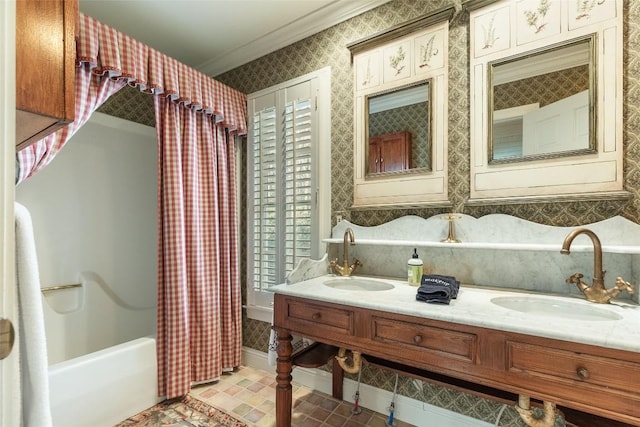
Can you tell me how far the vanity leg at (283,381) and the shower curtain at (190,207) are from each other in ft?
2.58

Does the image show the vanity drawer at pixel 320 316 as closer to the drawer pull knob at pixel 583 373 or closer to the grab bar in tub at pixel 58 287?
the drawer pull knob at pixel 583 373

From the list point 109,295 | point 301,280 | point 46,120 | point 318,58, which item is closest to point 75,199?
point 109,295

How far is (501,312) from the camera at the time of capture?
44.9 inches

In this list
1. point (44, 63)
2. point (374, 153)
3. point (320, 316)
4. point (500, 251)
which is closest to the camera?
point (44, 63)

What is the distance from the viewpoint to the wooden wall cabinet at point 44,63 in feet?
1.63

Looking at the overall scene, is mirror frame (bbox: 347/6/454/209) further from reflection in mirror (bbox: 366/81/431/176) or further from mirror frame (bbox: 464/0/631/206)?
mirror frame (bbox: 464/0/631/206)

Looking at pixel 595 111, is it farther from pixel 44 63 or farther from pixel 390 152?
pixel 44 63

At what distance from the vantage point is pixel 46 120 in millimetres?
560

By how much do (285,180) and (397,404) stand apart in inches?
62.8

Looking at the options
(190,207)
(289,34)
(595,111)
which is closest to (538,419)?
(595,111)

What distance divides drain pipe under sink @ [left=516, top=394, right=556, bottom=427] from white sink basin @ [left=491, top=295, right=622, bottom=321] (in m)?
0.33

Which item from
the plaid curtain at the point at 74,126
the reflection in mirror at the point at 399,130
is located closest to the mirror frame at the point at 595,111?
the reflection in mirror at the point at 399,130

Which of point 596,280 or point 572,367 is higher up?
point 596,280

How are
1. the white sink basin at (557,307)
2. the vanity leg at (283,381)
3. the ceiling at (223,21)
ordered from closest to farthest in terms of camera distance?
the white sink basin at (557,307) < the vanity leg at (283,381) < the ceiling at (223,21)
